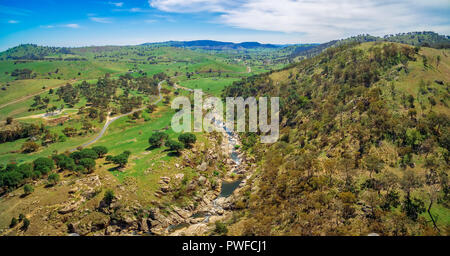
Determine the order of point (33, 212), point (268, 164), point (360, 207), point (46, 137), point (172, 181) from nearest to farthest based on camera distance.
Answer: point (360, 207) → point (33, 212) → point (172, 181) → point (268, 164) → point (46, 137)

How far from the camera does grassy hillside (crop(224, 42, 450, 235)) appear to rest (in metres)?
38.7

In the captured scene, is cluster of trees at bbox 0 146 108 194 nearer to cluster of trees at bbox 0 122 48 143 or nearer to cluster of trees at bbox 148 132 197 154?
cluster of trees at bbox 148 132 197 154

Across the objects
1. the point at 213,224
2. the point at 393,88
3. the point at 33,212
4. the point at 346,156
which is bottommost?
the point at 213,224

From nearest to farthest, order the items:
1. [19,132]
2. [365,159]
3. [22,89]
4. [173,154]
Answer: [365,159] → [173,154] → [19,132] → [22,89]

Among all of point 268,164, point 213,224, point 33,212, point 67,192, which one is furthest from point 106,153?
point 268,164

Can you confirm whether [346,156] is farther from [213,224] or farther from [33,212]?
[33,212]

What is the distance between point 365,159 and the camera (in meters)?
51.0

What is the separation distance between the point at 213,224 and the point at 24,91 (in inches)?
8062

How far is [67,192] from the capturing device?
179 ft

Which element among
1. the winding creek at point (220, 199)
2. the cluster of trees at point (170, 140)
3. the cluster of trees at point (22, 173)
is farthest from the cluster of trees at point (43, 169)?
the winding creek at point (220, 199)

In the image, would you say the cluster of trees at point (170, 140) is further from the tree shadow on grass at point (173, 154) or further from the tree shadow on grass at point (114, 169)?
the tree shadow on grass at point (114, 169)

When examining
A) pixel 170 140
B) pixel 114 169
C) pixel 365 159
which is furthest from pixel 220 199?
pixel 365 159

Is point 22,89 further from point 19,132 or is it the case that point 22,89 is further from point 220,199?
point 220,199

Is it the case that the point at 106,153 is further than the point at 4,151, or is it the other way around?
the point at 4,151
